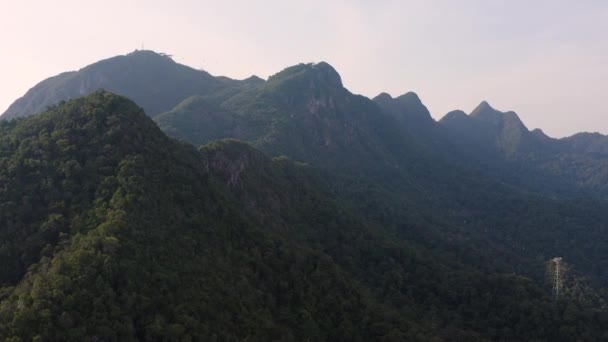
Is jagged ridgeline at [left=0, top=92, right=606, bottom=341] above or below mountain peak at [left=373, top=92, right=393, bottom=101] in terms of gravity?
below

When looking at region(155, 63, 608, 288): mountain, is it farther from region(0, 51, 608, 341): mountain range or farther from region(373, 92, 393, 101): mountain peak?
region(373, 92, 393, 101): mountain peak

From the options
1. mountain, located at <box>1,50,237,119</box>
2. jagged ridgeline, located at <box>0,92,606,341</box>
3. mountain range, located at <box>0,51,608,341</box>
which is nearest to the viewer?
jagged ridgeline, located at <box>0,92,606,341</box>

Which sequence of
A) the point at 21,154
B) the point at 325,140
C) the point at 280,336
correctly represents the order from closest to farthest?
the point at 280,336 → the point at 21,154 → the point at 325,140

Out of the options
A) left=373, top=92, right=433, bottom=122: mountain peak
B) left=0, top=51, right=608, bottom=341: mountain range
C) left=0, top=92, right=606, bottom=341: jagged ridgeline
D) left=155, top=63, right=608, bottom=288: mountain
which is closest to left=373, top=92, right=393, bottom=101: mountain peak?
left=373, top=92, right=433, bottom=122: mountain peak

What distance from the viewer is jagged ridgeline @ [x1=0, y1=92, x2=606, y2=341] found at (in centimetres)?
2998

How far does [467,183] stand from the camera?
420 ft

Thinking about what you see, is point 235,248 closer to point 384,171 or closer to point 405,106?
point 384,171

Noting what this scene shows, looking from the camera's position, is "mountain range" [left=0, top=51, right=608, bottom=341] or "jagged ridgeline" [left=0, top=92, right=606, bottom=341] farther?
"mountain range" [left=0, top=51, right=608, bottom=341]

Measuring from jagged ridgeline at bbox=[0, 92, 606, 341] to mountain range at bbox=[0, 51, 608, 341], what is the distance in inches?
4.9

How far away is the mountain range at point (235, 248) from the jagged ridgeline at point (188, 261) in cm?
12

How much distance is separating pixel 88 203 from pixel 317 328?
18.6 m

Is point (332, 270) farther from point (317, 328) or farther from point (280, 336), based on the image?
point (280, 336)

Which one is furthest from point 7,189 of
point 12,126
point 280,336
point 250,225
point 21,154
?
point 280,336

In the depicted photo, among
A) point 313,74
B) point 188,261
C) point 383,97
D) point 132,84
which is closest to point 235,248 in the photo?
point 188,261
